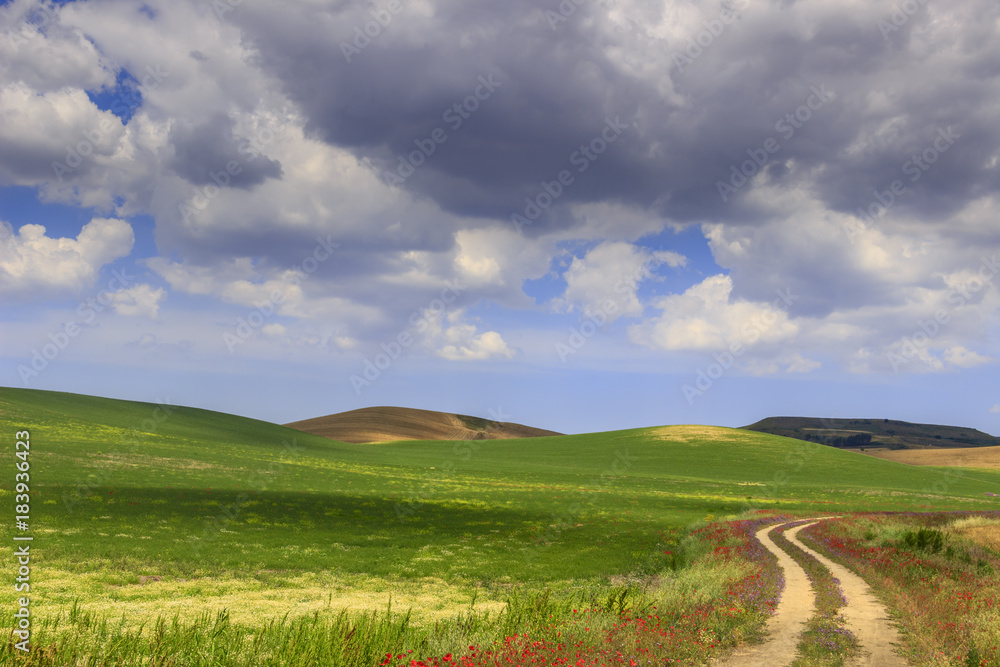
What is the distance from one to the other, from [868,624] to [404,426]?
146 m

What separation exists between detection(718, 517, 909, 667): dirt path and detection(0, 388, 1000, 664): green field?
7.18 metres

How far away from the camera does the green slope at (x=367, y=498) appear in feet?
83.0

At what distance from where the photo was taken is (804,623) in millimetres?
14984

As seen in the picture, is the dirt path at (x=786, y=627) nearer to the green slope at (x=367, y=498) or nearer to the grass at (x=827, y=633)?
the grass at (x=827, y=633)

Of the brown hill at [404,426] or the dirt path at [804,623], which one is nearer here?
the dirt path at [804,623]

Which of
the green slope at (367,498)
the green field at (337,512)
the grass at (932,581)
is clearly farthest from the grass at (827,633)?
the green slope at (367,498)

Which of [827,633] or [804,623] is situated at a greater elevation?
[827,633]

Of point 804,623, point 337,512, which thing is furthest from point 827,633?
point 337,512

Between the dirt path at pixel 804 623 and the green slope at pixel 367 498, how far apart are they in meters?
8.58

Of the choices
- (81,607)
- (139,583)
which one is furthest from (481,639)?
(139,583)

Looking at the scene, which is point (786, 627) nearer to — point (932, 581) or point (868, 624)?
point (868, 624)

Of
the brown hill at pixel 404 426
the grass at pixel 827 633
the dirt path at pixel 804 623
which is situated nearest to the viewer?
the grass at pixel 827 633

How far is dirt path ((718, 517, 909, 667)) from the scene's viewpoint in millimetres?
12227

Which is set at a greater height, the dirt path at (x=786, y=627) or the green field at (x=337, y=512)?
the dirt path at (x=786, y=627)
